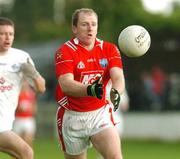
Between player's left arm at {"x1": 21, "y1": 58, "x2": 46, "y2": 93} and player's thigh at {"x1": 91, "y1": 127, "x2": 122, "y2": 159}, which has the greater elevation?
player's left arm at {"x1": 21, "y1": 58, "x2": 46, "y2": 93}

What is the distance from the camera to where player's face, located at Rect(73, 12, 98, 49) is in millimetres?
10898

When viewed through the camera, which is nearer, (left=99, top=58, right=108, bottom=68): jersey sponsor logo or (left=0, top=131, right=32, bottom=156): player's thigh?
(left=99, top=58, right=108, bottom=68): jersey sponsor logo

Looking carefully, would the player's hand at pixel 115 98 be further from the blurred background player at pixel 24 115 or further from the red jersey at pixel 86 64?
the blurred background player at pixel 24 115

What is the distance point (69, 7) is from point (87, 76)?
4944 centimetres

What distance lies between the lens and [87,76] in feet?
35.8

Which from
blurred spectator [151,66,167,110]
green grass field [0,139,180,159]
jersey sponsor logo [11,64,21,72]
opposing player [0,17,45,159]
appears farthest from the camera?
blurred spectator [151,66,167,110]

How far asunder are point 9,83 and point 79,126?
1.34m

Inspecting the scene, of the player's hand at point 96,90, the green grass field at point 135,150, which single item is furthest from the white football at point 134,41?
the green grass field at point 135,150

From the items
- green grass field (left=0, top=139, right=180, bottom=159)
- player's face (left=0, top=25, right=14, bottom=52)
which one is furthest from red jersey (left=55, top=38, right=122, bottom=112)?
green grass field (left=0, top=139, right=180, bottom=159)

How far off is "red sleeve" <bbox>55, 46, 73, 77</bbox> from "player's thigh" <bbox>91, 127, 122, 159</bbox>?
89cm

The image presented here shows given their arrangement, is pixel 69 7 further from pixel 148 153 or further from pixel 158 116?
pixel 148 153

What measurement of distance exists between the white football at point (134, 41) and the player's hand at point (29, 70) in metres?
1.38

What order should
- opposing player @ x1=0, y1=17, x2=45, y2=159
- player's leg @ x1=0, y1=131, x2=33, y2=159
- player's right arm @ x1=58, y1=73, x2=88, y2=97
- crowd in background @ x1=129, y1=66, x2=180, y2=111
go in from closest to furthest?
1. player's right arm @ x1=58, y1=73, x2=88, y2=97
2. player's leg @ x1=0, y1=131, x2=33, y2=159
3. opposing player @ x1=0, y1=17, x2=45, y2=159
4. crowd in background @ x1=129, y1=66, x2=180, y2=111

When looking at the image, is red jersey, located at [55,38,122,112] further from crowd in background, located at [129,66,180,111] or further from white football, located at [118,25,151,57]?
crowd in background, located at [129,66,180,111]
